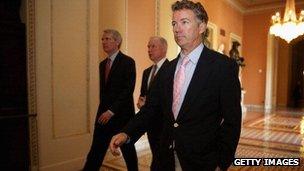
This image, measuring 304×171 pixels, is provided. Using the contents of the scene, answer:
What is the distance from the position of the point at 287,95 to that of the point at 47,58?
443 inches

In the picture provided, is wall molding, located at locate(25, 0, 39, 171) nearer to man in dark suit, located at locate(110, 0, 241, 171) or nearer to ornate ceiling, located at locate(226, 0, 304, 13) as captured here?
man in dark suit, located at locate(110, 0, 241, 171)

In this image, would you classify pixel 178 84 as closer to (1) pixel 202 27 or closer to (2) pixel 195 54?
(2) pixel 195 54

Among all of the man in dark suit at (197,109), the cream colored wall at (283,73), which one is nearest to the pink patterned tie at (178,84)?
the man in dark suit at (197,109)

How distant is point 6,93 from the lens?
289cm

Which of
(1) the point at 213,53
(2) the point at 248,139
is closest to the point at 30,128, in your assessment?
(1) the point at 213,53

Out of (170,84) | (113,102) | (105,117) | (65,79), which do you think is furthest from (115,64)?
(170,84)

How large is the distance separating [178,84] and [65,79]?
217 centimetres

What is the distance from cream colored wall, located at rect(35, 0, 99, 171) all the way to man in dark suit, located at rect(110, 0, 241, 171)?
1961mm

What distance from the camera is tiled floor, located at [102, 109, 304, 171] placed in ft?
12.6

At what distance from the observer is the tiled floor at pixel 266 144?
151 inches

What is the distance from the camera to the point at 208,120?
143 centimetres

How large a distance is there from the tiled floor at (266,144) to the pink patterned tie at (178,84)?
7.54ft

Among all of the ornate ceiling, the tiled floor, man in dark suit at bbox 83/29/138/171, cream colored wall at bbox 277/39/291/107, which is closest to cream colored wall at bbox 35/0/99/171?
the tiled floor

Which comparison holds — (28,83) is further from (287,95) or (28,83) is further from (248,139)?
(287,95)
